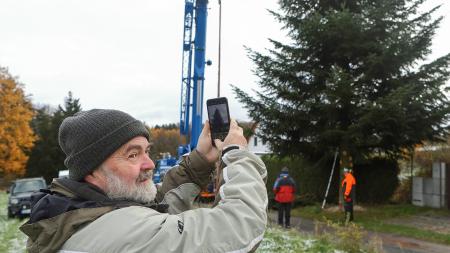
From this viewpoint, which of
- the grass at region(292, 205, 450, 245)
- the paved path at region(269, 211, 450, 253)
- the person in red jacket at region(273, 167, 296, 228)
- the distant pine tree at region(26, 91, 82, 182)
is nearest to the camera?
the paved path at region(269, 211, 450, 253)

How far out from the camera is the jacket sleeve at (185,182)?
8.16ft

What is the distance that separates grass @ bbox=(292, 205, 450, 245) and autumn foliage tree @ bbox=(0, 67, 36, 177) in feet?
104

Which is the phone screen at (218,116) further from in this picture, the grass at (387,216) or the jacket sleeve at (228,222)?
the grass at (387,216)

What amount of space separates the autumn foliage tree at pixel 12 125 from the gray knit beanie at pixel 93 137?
43.6m

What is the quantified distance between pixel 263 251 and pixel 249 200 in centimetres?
679

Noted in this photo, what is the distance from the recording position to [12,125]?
138ft

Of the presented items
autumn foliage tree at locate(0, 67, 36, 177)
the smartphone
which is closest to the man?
the smartphone

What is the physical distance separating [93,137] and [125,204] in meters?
0.32

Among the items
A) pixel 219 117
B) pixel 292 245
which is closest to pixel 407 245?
pixel 292 245

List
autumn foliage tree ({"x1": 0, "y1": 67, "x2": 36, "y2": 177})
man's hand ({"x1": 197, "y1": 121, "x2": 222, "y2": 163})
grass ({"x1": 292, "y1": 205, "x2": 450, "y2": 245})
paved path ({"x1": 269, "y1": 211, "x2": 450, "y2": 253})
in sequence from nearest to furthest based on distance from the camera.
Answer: man's hand ({"x1": 197, "y1": 121, "x2": 222, "y2": 163}), paved path ({"x1": 269, "y1": 211, "x2": 450, "y2": 253}), grass ({"x1": 292, "y1": 205, "x2": 450, "y2": 245}), autumn foliage tree ({"x1": 0, "y1": 67, "x2": 36, "y2": 177})

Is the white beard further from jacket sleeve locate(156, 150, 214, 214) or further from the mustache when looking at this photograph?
jacket sleeve locate(156, 150, 214, 214)

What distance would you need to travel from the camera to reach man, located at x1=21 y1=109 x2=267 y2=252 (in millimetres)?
1540

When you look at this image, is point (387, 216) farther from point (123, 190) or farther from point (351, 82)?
point (123, 190)

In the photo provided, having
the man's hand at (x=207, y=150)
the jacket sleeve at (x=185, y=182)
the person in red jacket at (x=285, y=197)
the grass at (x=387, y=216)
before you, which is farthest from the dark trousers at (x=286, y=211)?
the man's hand at (x=207, y=150)
